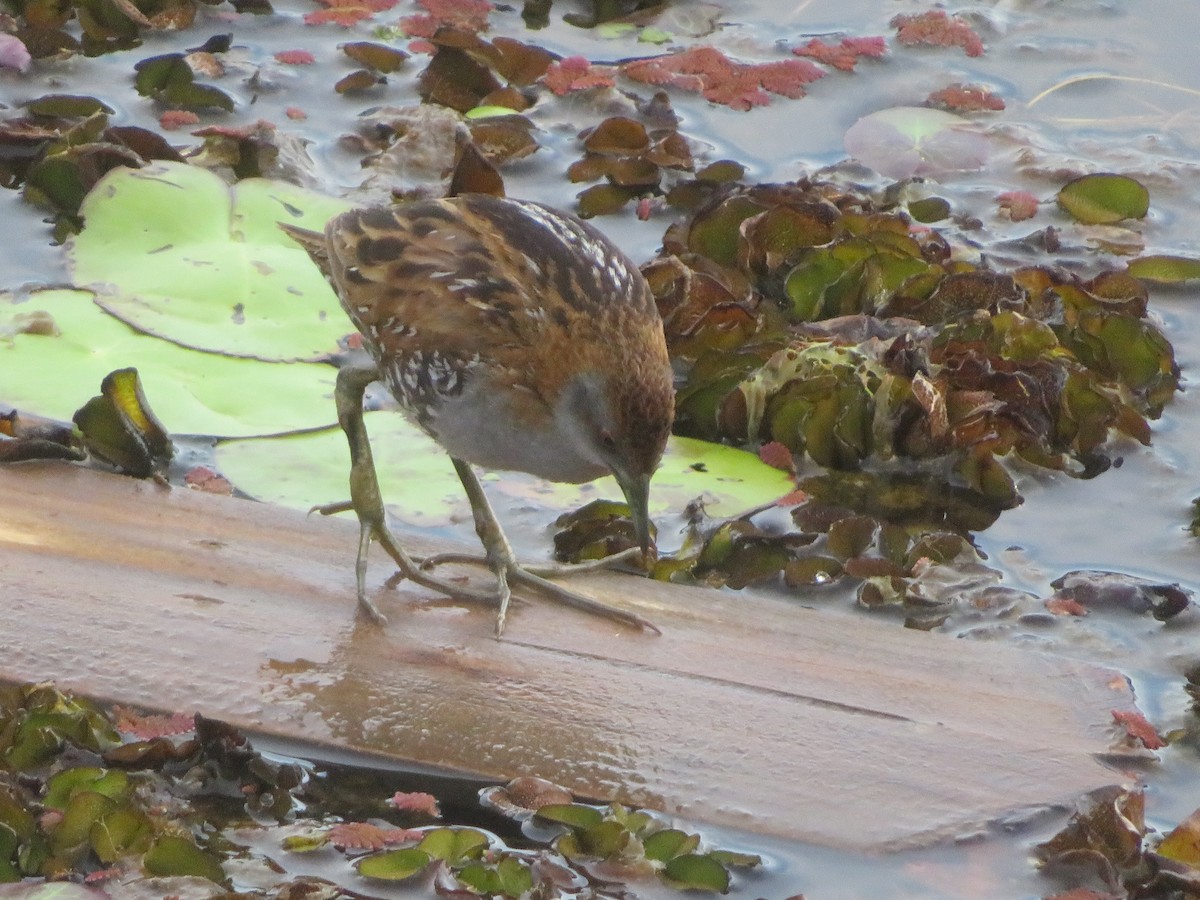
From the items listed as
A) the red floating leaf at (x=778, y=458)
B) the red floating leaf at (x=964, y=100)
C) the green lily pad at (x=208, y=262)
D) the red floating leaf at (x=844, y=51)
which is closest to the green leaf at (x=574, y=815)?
the red floating leaf at (x=778, y=458)

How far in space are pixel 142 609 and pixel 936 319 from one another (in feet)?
8.61

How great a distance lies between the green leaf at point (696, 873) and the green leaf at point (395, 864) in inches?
18.7

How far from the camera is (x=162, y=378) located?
15.4 ft

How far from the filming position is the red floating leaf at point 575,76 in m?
6.51

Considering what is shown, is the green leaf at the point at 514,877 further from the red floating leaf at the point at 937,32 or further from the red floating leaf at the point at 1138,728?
the red floating leaf at the point at 937,32

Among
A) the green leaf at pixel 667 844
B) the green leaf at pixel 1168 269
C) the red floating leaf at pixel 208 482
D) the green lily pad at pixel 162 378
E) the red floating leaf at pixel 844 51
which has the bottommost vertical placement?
the green leaf at pixel 667 844

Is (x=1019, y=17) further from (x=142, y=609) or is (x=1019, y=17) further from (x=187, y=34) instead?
(x=142, y=609)

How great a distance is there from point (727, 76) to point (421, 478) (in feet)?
9.07

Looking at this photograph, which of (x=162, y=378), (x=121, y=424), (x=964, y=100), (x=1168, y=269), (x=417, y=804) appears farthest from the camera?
(x=964, y=100)

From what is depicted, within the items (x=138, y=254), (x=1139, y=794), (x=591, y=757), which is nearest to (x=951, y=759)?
(x=1139, y=794)

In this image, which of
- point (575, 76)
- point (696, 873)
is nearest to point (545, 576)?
point (696, 873)

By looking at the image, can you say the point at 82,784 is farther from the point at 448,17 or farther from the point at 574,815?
the point at 448,17

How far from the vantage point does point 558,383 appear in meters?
3.65

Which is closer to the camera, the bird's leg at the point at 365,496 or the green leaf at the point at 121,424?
the bird's leg at the point at 365,496
